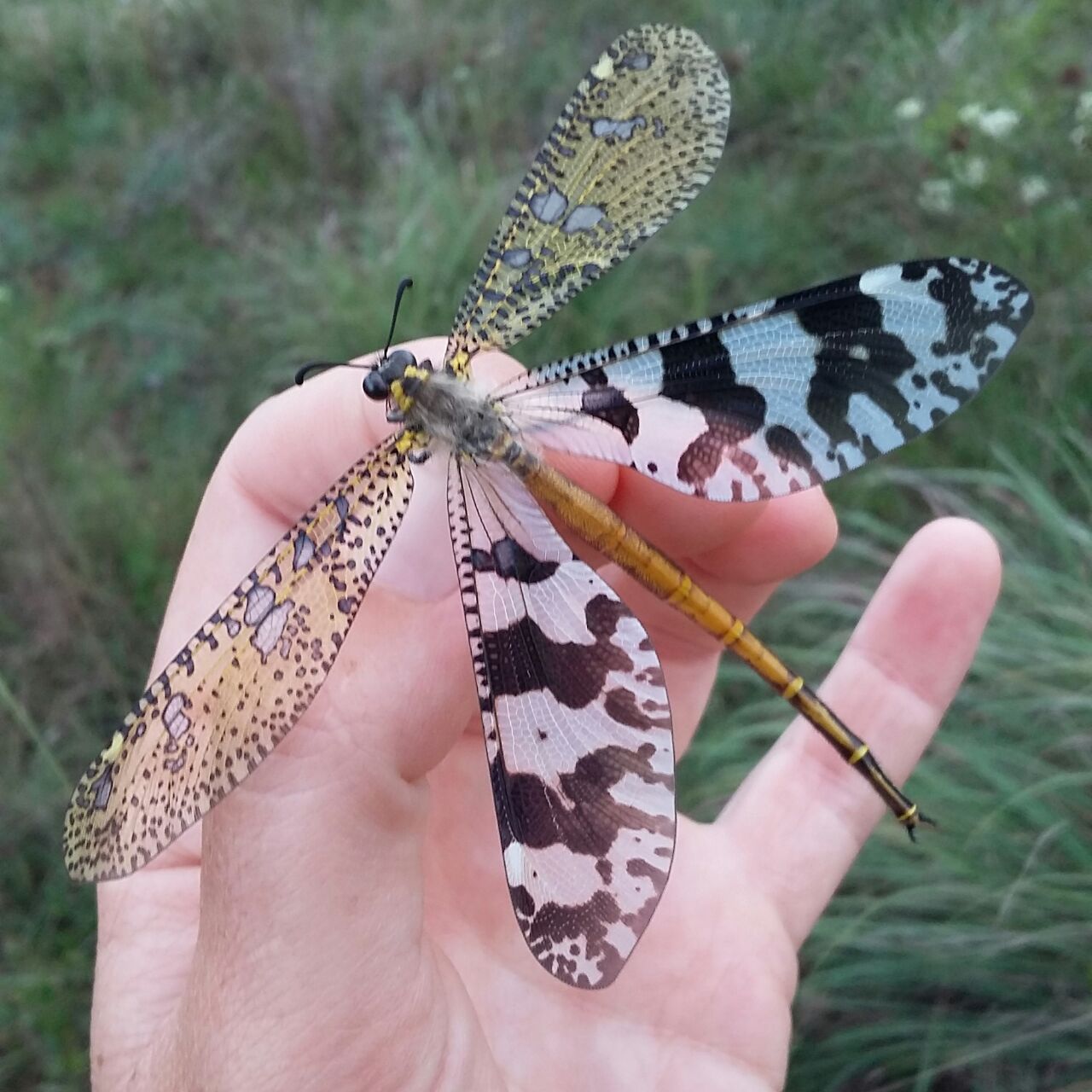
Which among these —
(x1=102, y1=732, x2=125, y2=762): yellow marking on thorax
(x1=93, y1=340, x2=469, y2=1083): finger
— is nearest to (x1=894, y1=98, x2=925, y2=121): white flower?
(x1=93, y1=340, x2=469, y2=1083): finger

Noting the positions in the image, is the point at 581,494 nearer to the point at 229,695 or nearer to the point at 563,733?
the point at 563,733

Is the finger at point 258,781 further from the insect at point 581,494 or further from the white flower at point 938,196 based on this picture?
the white flower at point 938,196

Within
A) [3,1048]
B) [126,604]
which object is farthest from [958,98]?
[3,1048]

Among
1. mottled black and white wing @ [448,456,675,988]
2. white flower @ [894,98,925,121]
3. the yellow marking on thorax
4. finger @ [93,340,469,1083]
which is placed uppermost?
the yellow marking on thorax

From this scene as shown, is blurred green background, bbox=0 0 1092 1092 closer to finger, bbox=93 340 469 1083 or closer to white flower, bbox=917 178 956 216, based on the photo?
white flower, bbox=917 178 956 216

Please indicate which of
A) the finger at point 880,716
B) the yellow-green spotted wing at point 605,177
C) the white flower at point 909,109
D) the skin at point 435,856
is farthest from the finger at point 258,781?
the white flower at point 909,109

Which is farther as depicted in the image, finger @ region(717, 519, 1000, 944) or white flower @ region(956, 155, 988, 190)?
white flower @ region(956, 155, 988, 190)

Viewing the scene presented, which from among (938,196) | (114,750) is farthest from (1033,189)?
(114,750)
